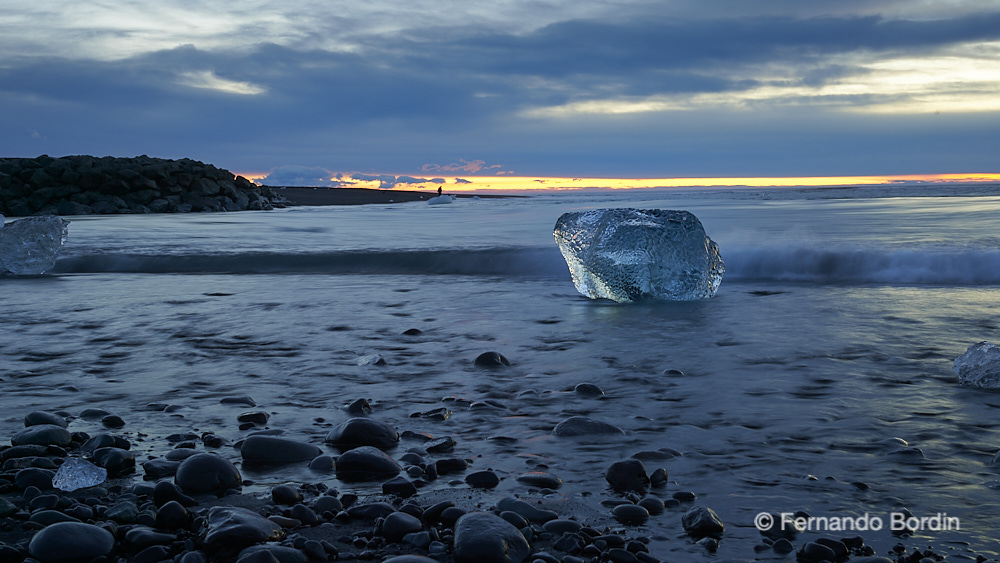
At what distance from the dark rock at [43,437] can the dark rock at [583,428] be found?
1.80m

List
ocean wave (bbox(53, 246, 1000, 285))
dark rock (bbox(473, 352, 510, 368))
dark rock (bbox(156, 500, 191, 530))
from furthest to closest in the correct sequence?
ocean wave (bbox(53, 246, 1000, 285))
dark rock (bbox(473, 352, 510, 368))
dark rock (bbox(156, 500, 191, 530))

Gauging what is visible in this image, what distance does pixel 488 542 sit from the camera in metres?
1.76

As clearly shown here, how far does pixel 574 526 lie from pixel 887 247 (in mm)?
8222

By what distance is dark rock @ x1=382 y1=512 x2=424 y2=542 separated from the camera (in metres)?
1.89

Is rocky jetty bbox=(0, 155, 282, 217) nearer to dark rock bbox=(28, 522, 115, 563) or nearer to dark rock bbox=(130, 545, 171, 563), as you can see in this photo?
dark rock bbox=(28, 522, 115, 563)

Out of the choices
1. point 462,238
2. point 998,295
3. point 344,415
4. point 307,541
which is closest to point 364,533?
point 307,541

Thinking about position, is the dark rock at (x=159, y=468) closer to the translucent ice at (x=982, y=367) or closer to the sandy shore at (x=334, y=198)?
the translucent ice at (x=982, y=367)

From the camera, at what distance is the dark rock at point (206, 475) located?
7.17 ft

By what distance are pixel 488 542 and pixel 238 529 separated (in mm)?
649

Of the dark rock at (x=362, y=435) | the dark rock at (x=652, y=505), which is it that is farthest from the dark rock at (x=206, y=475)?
the dark rock at (x=652, y=505)

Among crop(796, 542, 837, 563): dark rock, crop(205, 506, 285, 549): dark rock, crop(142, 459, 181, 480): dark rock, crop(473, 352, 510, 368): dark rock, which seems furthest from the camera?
crop(473, 352, 510, 368): dark rock

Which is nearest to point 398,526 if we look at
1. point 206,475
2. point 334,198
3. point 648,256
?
point 206,475

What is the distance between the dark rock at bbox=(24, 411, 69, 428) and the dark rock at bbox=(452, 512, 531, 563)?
1835mm

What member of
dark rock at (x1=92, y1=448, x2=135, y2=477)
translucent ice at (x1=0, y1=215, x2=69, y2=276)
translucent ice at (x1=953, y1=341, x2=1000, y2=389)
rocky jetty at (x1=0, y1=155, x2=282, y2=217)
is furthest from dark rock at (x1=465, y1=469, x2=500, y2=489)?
rocky jetty at (x1=0, y1=155, x2=282, y2=217)
